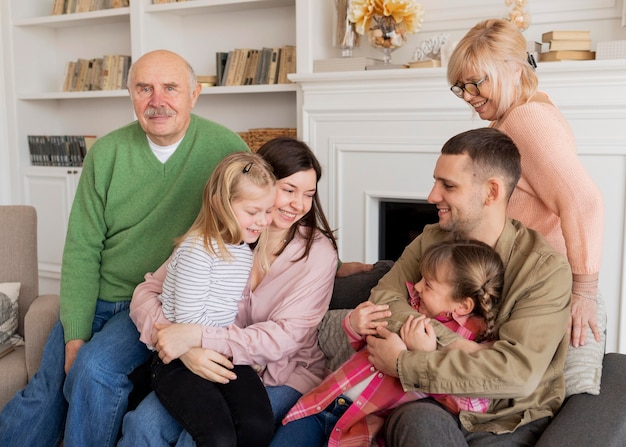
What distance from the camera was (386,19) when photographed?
3.35m

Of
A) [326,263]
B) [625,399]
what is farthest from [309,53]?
[625,399]

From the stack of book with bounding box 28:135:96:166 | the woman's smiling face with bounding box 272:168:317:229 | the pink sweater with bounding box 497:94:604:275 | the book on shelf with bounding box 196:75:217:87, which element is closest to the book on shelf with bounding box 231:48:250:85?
the book on shelf with bounding box 196:75:217:87

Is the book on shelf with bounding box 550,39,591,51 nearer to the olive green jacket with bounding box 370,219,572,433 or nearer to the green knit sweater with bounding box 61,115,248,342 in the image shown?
the olive green jacket with bounding box 370,219,572,433

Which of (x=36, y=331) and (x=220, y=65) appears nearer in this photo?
(x=36, y=331)

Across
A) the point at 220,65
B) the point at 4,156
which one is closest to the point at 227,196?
the point at 220,65

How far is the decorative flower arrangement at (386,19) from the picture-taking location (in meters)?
3.28

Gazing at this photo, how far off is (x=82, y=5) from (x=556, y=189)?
149 inches

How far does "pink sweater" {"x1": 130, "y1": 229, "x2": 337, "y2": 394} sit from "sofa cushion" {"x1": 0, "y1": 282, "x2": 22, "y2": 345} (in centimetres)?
79

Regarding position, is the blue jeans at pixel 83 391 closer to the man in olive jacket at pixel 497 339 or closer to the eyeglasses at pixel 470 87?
the man in olive jacket at pixel 497 339

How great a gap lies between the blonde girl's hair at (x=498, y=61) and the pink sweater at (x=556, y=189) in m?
0.07

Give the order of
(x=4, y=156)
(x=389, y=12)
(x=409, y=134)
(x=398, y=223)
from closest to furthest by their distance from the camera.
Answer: (x=389, y=12) → (x=409, y=134) → (x=398, y=223) → (x=4, y=156)

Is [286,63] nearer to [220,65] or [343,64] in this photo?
[220,65]

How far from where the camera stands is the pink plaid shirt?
1.77 m

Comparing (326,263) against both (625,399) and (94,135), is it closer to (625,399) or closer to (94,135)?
(625,399)
